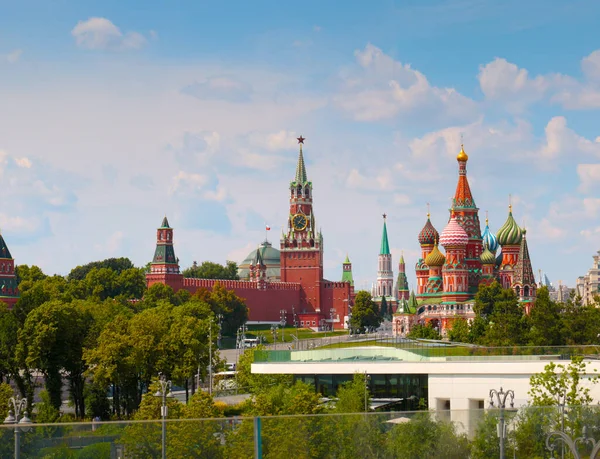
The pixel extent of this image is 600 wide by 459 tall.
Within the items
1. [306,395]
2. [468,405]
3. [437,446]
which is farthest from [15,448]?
[468,405]

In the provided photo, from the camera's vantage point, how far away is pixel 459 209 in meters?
146

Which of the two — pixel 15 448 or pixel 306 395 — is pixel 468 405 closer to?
pixel 306 395

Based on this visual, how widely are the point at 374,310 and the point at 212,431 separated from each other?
168 metres

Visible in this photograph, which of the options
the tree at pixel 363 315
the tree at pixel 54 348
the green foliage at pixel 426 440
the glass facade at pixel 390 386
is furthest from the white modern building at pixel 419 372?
the tree at pixel 363 315

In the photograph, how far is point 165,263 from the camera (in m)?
172

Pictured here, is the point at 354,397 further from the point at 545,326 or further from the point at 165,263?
the point at 165,263

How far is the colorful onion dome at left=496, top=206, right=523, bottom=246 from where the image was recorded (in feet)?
482

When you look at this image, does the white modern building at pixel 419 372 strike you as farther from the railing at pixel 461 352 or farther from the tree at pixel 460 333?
the tree at pixel 460 333

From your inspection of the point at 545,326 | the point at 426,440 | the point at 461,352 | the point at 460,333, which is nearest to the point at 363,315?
the point at 460,333

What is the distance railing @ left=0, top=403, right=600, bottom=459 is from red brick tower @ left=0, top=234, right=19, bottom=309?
3921 inches

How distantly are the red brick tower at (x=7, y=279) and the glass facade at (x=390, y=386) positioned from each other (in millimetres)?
64910

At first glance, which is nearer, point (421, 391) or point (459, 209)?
point (421, 391)

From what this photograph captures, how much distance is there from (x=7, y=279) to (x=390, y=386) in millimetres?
69834

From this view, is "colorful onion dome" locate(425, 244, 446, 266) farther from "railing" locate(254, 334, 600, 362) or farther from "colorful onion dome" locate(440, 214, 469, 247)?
"railing" locate(254, 334, 600, 362)
